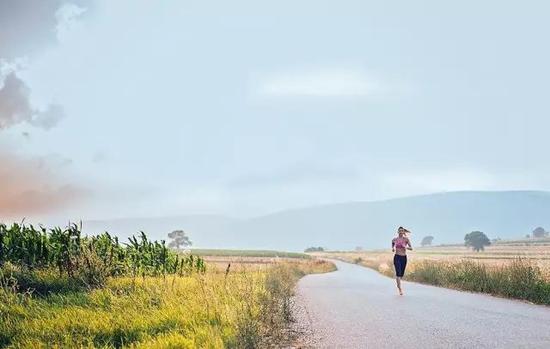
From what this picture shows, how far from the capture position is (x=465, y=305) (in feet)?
59.2

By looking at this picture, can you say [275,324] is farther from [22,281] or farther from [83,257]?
[22,281]

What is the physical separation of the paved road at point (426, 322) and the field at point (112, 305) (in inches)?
46.3

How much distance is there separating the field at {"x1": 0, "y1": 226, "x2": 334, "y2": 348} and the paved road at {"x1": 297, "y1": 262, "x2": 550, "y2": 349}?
117cm

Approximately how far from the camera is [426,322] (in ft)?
45.9

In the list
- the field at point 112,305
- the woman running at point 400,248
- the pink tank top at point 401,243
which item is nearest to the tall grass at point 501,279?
the woman running at point 400,248

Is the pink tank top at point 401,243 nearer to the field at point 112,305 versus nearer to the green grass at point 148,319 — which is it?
the field at point 112,305

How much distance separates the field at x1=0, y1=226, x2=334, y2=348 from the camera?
10664mm

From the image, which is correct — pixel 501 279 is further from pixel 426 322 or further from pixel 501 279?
pixel 426 322

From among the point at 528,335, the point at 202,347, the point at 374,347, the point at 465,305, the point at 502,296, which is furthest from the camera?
the point at 502,296

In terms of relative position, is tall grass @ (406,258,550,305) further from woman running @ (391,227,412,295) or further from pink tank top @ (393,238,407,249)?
pink tank top @ (393,238,407,249)

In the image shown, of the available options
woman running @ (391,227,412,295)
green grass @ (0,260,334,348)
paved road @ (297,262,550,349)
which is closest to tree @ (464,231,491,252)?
woman running @ (391,227,412,295)

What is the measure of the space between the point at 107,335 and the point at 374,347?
16.0ft

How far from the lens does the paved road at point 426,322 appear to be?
11.3m

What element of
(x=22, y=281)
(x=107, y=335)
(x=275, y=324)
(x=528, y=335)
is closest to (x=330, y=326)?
(x=275, y=324)
